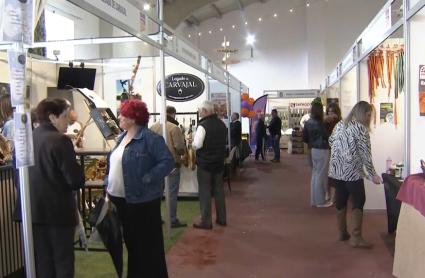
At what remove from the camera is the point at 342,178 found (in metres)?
4.22

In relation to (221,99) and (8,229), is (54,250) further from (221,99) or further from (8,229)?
(221,99)

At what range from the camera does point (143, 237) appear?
9.73ft

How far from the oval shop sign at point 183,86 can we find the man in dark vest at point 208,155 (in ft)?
7.51

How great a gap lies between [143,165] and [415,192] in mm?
1731

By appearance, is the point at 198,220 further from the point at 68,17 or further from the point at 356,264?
the point at 68,17

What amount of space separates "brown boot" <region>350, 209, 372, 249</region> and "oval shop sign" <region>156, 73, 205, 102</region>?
3.72m

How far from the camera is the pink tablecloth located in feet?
9.08

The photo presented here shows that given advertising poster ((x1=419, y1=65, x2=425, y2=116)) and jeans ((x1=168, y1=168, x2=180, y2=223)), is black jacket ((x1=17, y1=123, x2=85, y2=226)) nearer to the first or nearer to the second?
advertising poster ((x1=419, y1=65, x2=425, y2=116))

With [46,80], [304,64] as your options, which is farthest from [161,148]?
[304,64]

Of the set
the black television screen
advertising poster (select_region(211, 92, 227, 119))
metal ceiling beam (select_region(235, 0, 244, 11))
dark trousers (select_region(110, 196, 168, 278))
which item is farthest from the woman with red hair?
metal ceiling beam (select_region(235, 0, 244, 11))

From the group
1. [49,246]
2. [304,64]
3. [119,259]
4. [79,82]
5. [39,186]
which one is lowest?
[119,259]

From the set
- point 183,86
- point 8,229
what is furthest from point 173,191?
point 183,86

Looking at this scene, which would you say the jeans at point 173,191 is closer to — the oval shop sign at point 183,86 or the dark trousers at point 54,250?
the oval shop sign at point 183,86

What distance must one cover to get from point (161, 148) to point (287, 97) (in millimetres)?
13718
